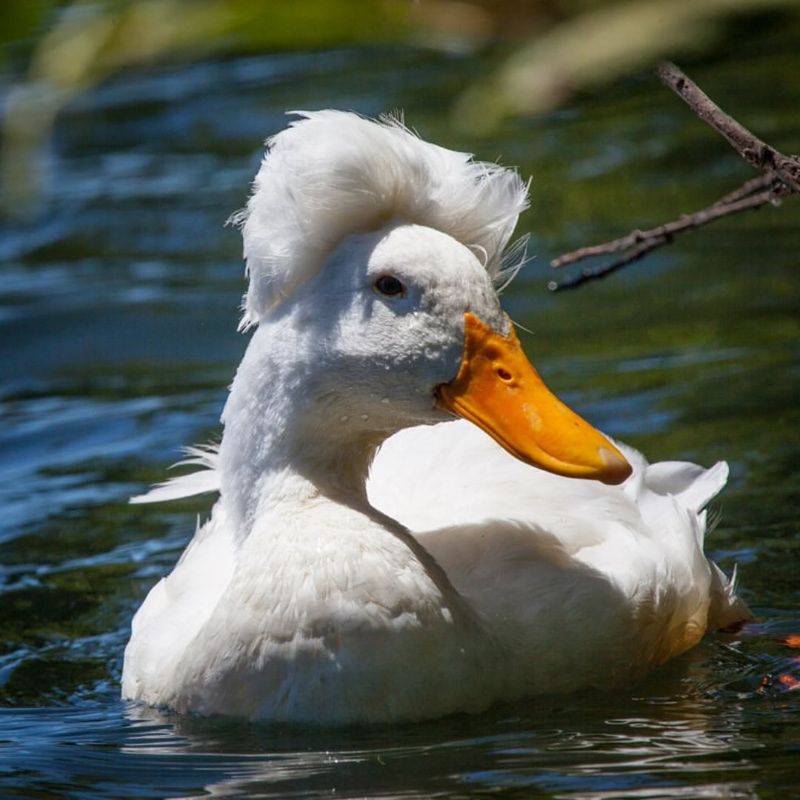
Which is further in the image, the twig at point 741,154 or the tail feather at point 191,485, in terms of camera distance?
A: the tail feather at point 191,485

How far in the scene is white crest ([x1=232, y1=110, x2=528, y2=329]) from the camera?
13.4ft

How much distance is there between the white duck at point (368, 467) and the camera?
4090 millimetres

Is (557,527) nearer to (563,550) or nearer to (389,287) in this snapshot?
(563,550)

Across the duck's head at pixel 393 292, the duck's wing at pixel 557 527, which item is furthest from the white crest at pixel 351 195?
the duck's wing at pixel 557 527

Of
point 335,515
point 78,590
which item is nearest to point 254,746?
point 335,515

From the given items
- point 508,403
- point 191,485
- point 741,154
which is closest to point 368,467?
point 508,403

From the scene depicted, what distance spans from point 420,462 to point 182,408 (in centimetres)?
332

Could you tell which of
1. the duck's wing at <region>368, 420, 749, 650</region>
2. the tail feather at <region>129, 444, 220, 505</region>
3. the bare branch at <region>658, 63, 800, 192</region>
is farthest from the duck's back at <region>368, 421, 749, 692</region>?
the bare branch at <region>658, 63, 800, 192</region>

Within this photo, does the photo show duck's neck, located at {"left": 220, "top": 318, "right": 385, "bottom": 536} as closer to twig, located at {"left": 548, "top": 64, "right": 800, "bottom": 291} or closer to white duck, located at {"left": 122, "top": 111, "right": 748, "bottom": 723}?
white duck, located at {"left": 122, "top": 111, "right": 748, "bottom": 723}

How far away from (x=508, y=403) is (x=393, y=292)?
42 centimetres

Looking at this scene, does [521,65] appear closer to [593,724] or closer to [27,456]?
[593,724]

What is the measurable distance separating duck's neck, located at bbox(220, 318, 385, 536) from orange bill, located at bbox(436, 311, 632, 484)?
1.05ft

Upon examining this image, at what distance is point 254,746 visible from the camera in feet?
13.7

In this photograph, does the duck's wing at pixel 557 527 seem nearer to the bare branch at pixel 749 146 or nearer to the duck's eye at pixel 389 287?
the duck's eye at pixel 389 287
